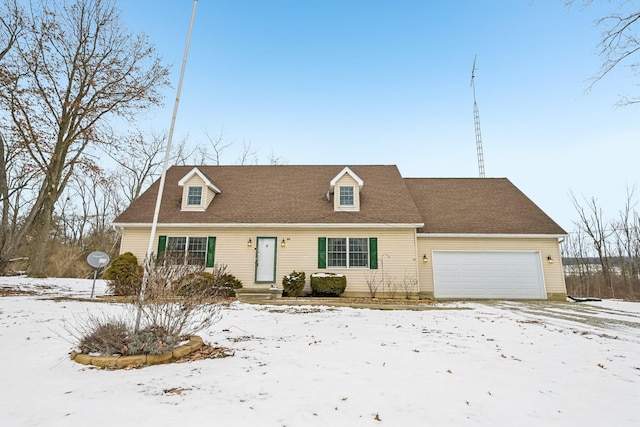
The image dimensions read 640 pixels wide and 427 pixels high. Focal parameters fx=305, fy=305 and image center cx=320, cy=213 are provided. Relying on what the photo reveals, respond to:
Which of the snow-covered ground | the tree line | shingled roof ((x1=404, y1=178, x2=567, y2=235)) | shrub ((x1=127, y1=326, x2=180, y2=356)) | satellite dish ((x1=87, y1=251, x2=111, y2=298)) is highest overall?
the tree line

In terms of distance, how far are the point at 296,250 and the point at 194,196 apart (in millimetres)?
5413

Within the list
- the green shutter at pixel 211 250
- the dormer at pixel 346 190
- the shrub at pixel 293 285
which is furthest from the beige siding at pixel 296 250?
the dormer at pixel 346 190

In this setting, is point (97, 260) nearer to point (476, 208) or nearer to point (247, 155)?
point (476, 208)

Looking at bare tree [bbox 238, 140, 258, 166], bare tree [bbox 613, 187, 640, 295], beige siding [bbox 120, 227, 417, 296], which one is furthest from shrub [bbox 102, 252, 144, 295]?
bare tree [bbox 613, 187, 640, 295]

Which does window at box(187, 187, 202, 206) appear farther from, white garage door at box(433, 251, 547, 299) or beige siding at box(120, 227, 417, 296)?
white garage door at box(433, 251, 547, 299)

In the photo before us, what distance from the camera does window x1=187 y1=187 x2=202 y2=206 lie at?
13961 millimetres

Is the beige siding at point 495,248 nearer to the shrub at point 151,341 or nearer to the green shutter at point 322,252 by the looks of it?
the green shutter at point 322,252

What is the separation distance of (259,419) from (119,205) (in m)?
30.1

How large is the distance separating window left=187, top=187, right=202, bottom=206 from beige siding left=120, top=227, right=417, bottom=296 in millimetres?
1355

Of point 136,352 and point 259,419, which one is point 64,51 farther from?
point 259,419

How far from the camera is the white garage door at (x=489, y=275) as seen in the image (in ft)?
42.3

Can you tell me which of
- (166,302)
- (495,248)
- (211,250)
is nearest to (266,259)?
(211,250)

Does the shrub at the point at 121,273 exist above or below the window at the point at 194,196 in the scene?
below

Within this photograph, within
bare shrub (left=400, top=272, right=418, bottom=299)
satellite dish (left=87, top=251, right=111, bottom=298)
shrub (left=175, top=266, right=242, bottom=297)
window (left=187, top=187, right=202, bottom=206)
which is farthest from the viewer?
window (left=187, top=187, right=202, bottom=206)
